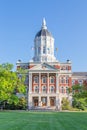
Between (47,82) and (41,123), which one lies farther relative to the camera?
(47,82)

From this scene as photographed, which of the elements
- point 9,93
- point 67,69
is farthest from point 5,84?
point 67,69

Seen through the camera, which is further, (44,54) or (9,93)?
(44,54)

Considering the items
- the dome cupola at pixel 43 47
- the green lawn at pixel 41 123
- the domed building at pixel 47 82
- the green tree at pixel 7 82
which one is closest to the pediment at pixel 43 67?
the domed building at pixel 47 82

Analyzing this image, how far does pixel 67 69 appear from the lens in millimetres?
88375

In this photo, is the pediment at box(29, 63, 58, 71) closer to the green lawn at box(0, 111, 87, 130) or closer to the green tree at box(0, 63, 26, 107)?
the green tree at box(0, 63, 26, 107)

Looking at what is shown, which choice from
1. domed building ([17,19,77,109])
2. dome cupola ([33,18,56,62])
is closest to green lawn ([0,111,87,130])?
domed building ([17,19,77,109])

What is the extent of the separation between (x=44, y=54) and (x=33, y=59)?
3872 mm

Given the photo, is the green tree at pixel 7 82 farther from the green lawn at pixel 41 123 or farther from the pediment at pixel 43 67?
the green lawn at pixel 41 123

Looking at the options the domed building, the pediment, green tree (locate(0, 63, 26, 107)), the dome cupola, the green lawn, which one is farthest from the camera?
the dome cupola

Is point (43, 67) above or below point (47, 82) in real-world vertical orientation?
above

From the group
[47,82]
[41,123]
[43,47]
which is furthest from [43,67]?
[41,123]

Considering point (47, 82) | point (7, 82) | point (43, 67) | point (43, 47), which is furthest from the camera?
point (43, 47)

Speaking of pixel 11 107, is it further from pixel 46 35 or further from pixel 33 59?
pixel 46 35

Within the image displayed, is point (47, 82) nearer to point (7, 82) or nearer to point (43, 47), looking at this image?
point (43, 47)
